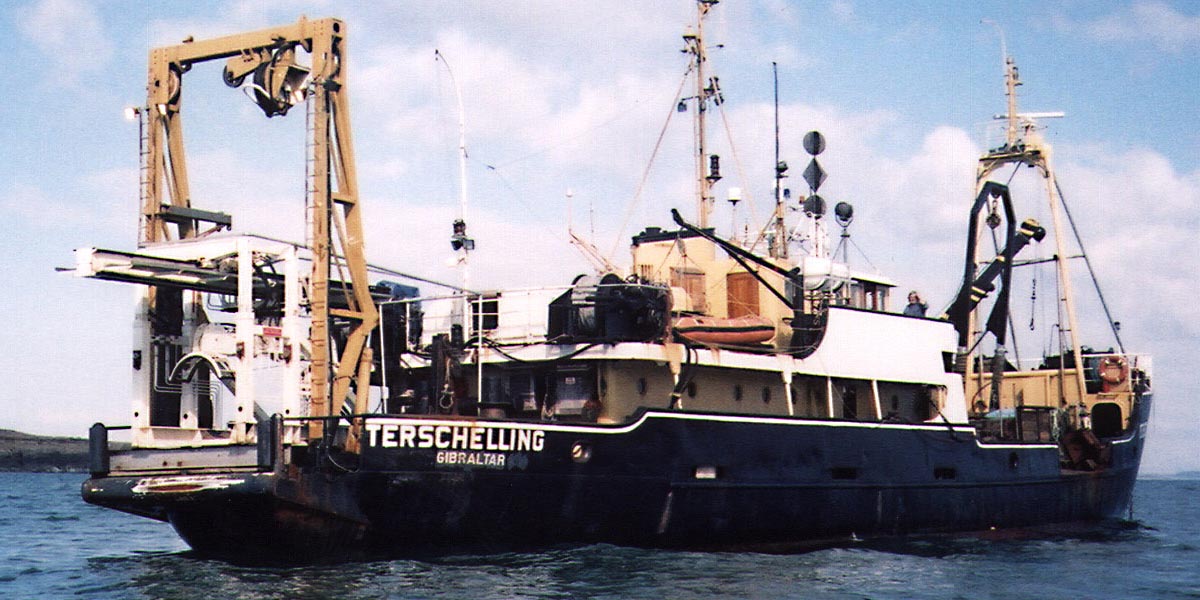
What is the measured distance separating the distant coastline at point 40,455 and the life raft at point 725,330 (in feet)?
361

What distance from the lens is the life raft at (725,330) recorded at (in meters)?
22.2

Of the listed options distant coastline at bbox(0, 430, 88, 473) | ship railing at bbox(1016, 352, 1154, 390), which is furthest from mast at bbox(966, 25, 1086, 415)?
distant coastline at bbox(0, 430, 88, 473)

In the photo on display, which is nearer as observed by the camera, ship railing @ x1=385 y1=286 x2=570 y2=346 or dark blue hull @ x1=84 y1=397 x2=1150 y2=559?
dark blue hull @ x1=84 y1=397 x2=1150 y2=559

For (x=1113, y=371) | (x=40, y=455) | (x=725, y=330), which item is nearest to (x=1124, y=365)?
(x=1113, y=371)

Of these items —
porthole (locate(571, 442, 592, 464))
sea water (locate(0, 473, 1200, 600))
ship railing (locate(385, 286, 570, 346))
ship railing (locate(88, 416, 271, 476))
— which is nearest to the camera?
sea water (locate(0, 473, 1200, 600))

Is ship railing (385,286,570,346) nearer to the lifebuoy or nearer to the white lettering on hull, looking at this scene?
the white lettering on hull

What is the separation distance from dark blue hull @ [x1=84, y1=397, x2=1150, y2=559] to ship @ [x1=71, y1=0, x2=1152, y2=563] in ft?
0.13

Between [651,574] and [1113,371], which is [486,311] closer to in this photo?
[651,574]

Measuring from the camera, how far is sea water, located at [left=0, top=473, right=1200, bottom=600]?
54.2 feet

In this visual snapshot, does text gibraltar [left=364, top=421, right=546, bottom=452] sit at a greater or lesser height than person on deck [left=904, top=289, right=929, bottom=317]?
lesser

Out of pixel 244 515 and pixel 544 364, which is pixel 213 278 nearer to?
pixel 244 515

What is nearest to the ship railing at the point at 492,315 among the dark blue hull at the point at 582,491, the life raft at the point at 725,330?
the life raft at the point at 725,330

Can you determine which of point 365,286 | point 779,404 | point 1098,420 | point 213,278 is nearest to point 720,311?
point 779,404

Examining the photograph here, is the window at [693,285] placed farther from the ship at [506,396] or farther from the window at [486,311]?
the window at [486,311]
